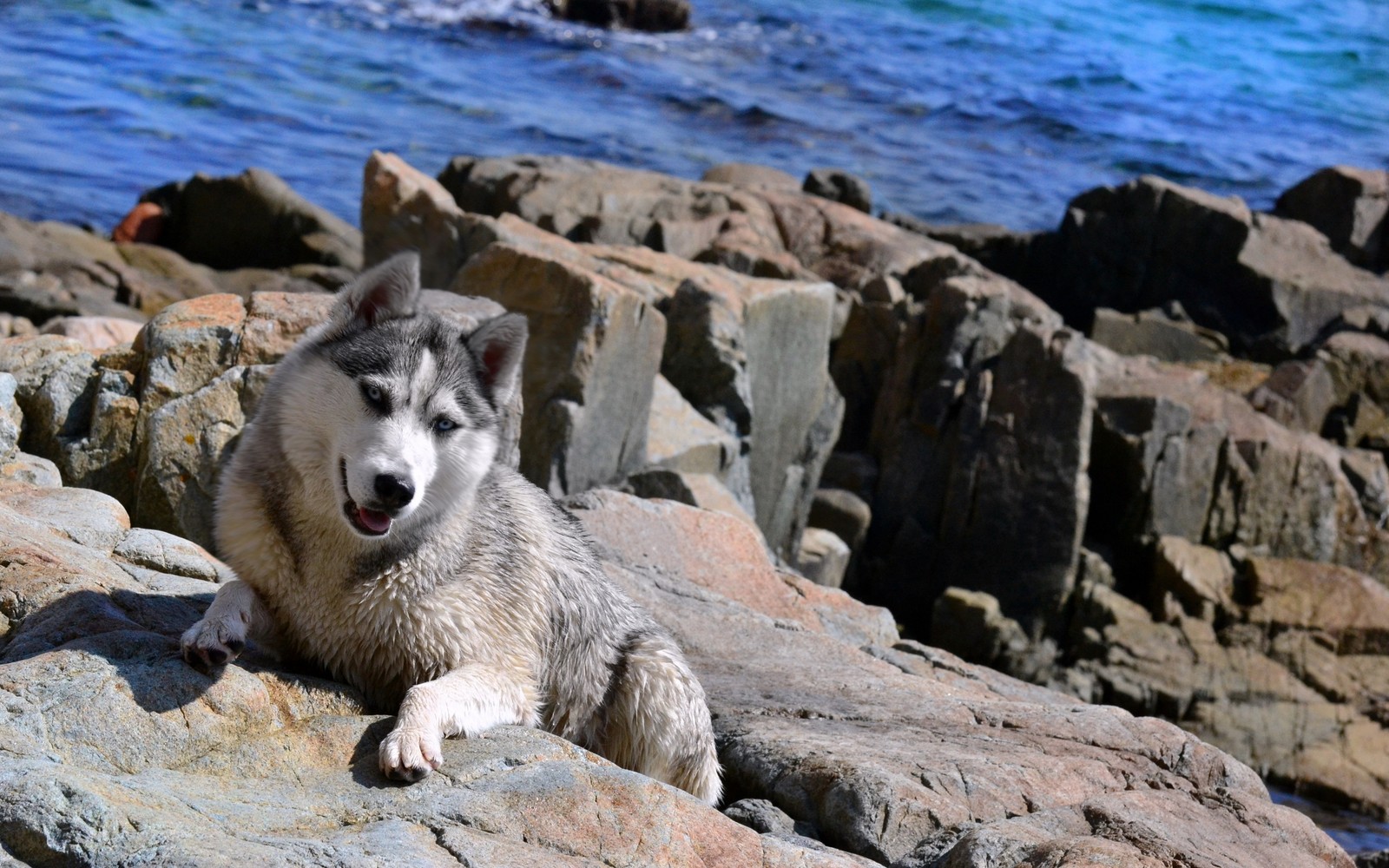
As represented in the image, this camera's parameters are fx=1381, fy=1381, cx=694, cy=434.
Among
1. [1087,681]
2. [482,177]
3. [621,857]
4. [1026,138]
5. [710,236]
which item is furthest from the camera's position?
[1026,138]

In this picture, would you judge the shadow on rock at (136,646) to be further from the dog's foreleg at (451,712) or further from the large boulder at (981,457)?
the large boulder at (981,457)

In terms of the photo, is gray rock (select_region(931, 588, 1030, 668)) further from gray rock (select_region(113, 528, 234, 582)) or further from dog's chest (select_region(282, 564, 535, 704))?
dog's chest (select_region(282, 564, 535, 704))

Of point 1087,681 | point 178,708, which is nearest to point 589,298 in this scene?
point 178,708

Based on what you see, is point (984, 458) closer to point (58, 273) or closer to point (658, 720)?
point (658, 720)

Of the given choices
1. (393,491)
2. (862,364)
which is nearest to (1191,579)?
(862,364)

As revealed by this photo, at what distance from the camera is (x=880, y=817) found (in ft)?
18.8

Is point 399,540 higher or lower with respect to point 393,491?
lower

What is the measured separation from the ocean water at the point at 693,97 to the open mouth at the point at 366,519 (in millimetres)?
22979

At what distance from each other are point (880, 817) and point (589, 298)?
6.26m

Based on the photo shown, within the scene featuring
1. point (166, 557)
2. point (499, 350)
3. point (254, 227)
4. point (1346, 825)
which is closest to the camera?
point (499, 350)

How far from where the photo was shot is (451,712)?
197 inches

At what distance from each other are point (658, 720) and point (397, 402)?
1.90 m

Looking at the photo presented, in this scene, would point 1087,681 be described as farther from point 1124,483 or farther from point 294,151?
point 294,151

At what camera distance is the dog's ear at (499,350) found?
5469 mm
